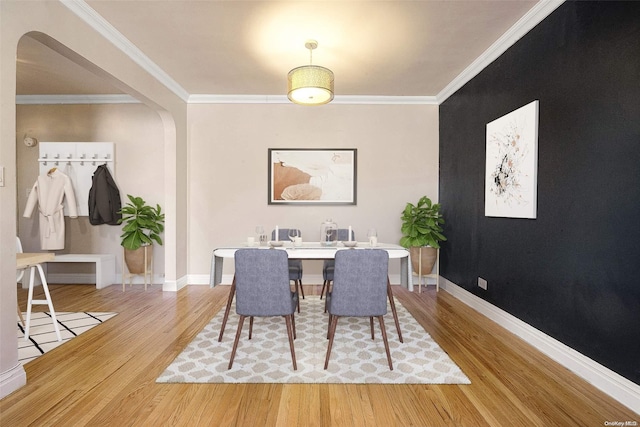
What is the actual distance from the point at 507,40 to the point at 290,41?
2.08 meters

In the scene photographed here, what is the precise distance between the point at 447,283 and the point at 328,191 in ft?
7.00

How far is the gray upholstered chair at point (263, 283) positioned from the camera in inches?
84.7

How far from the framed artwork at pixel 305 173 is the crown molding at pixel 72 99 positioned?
2338 mm

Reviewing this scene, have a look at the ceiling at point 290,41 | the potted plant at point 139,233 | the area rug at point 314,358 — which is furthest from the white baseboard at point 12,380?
the ceiling at point 290,41

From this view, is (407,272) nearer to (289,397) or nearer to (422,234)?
(289,397)

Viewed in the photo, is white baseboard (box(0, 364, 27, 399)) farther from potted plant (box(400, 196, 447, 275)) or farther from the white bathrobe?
potted plant (box(400, 196, 447, 275))

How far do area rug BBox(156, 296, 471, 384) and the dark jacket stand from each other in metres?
2.66

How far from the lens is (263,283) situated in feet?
7.22

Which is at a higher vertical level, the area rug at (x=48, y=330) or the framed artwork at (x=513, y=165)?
the framed artwork at (x=513, y=165)

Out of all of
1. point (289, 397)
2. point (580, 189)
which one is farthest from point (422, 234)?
point (289, 397)

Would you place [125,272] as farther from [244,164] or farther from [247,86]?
[247,86]

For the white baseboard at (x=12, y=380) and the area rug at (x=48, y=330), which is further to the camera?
the area rug at (x=48, y=330)

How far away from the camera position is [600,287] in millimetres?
2045

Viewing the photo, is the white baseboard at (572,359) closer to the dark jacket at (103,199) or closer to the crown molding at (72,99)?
the dark jacket at (103,199)
